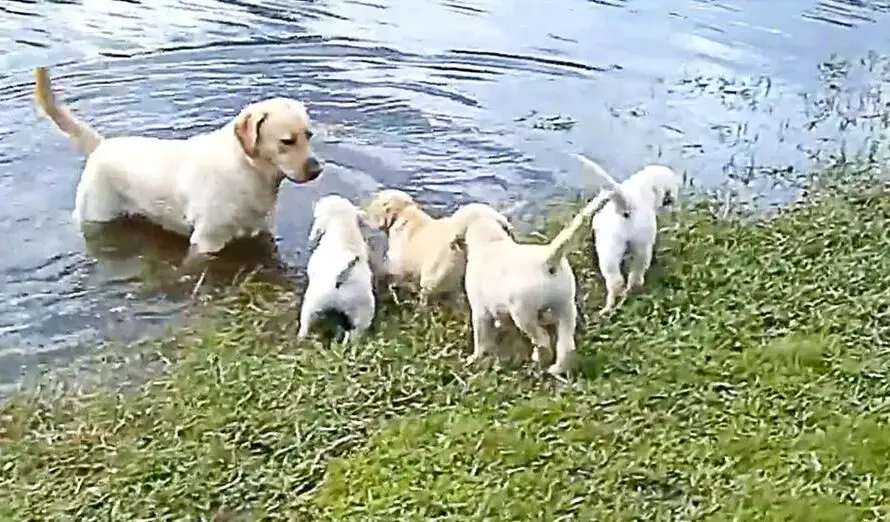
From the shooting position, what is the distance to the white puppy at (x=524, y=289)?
4.75m

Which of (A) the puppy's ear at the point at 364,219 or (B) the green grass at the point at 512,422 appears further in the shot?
(A) the puppy's ear at the point at 364,219

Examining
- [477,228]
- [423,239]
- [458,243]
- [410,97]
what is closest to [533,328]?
[477,228]

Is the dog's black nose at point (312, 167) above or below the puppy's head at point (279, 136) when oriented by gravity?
below

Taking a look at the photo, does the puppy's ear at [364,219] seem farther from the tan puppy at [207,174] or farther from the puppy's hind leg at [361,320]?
the puppy's hind leg at [361,320]

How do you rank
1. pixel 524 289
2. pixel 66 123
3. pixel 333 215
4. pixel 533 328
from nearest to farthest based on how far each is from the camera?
pixel 524 289, pixel 533 328, pixel 333 215, pixel 66 123

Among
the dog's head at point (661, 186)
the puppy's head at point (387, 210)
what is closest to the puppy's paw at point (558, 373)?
the dog's head at point (661, 186)

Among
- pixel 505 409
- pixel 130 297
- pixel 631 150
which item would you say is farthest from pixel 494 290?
pixel 631 150

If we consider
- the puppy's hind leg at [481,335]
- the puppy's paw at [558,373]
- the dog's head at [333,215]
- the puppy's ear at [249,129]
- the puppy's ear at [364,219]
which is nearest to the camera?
the puppy's paw at [558,373]

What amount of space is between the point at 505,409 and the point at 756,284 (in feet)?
4.63

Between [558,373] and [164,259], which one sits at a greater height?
[558,373]

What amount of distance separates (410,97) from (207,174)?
2119 mm

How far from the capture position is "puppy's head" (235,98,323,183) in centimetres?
632

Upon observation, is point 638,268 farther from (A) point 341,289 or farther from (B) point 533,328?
(A) point 341,289

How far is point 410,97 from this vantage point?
8.28 meters
